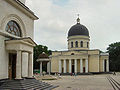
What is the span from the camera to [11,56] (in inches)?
666

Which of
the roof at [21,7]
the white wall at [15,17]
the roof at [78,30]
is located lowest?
the white wall at [15,17]

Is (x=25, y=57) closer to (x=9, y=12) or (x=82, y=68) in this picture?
(x=9, y=12)

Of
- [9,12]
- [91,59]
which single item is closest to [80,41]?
[91,59]

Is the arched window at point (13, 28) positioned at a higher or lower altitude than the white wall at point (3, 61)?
higher

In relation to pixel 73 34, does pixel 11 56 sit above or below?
below

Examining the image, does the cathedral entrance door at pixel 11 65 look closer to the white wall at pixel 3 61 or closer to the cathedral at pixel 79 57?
the white wall at pixel 3 61

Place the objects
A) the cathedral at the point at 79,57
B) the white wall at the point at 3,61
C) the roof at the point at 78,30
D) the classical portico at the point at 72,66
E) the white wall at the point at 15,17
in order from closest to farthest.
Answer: the white wall at the point at 3,61, the white wall at the point at 15,17, the classical portico at the point at 72,66, the cathedral at the point at 79,57, the roof at the point at 78,30

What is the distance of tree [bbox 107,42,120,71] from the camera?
2350 inches

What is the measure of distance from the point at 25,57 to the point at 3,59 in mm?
4276

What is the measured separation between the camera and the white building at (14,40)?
595 inches

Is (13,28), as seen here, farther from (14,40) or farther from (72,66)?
(72,66)


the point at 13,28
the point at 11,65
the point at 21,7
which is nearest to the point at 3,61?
the point at 11,65

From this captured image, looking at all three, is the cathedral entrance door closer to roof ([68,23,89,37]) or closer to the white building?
the white building

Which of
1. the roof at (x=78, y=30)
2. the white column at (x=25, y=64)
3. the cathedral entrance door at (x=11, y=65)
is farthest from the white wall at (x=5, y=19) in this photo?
the roof at (x=78, y=30)
